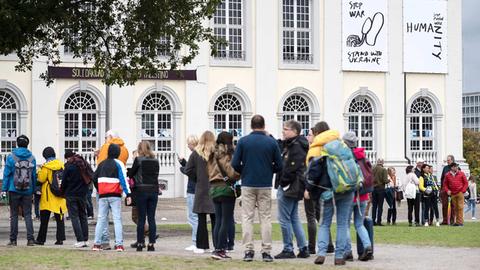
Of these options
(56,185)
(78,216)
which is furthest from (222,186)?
(56,185)

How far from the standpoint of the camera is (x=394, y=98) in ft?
173

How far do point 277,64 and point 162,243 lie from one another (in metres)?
28.6

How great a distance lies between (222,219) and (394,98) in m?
35.6

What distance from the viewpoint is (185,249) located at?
20.5 meters

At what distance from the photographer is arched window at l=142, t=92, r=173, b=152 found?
48.4 metres

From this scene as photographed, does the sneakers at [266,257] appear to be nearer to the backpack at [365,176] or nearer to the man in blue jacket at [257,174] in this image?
the man in blue jacket at [257,174]

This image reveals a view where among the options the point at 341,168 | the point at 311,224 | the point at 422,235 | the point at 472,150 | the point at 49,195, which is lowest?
the point at 422,235

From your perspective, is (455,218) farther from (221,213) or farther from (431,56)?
(431,56)

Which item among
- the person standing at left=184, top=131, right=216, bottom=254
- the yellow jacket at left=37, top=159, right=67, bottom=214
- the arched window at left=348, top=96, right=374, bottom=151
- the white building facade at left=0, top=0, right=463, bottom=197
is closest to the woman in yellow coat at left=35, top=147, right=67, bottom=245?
the yellow jacket at left=37, top=159, right=67, bottom=214

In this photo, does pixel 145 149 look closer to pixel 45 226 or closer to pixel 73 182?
pixel 73 182

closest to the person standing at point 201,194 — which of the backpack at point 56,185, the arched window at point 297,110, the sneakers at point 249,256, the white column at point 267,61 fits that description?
the sneakers at point 249,256

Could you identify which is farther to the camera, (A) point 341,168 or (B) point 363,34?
(B) point 363,34

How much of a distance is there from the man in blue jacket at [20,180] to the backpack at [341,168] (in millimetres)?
6651

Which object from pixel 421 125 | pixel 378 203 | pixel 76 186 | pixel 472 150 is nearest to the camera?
pixel 76 186
